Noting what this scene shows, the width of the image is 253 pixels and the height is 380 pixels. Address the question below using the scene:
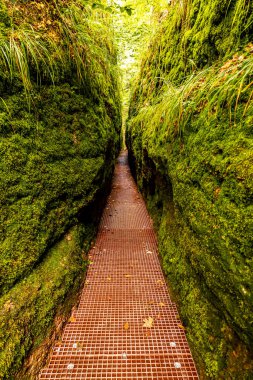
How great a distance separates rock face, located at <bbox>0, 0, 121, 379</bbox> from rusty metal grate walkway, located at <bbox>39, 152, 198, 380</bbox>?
25cm

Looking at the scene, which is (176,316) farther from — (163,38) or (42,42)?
(163,38)

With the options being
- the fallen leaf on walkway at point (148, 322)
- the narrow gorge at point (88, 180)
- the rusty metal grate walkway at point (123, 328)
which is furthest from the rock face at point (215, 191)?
the fallen leaf on walkway at point (148, 322)

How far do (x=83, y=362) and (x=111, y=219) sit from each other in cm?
296

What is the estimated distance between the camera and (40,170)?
242cm

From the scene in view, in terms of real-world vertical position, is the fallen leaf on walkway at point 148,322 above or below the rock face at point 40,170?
below

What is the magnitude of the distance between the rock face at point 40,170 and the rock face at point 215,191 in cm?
148

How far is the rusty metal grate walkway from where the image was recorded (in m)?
1.88

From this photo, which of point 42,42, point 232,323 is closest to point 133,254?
point 232,323

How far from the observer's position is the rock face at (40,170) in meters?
1.91

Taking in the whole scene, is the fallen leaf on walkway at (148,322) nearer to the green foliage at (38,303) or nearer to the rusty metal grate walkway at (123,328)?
the rusty metal grate walkway at (123,328)

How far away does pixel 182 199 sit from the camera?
237 cm

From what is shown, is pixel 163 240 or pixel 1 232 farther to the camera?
pixel 163 240

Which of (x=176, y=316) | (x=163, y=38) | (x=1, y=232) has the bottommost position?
(x=176, y=316)

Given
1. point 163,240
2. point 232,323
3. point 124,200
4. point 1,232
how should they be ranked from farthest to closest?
point 124,200 < point 163,240 < point 1,232 < point 232,323
